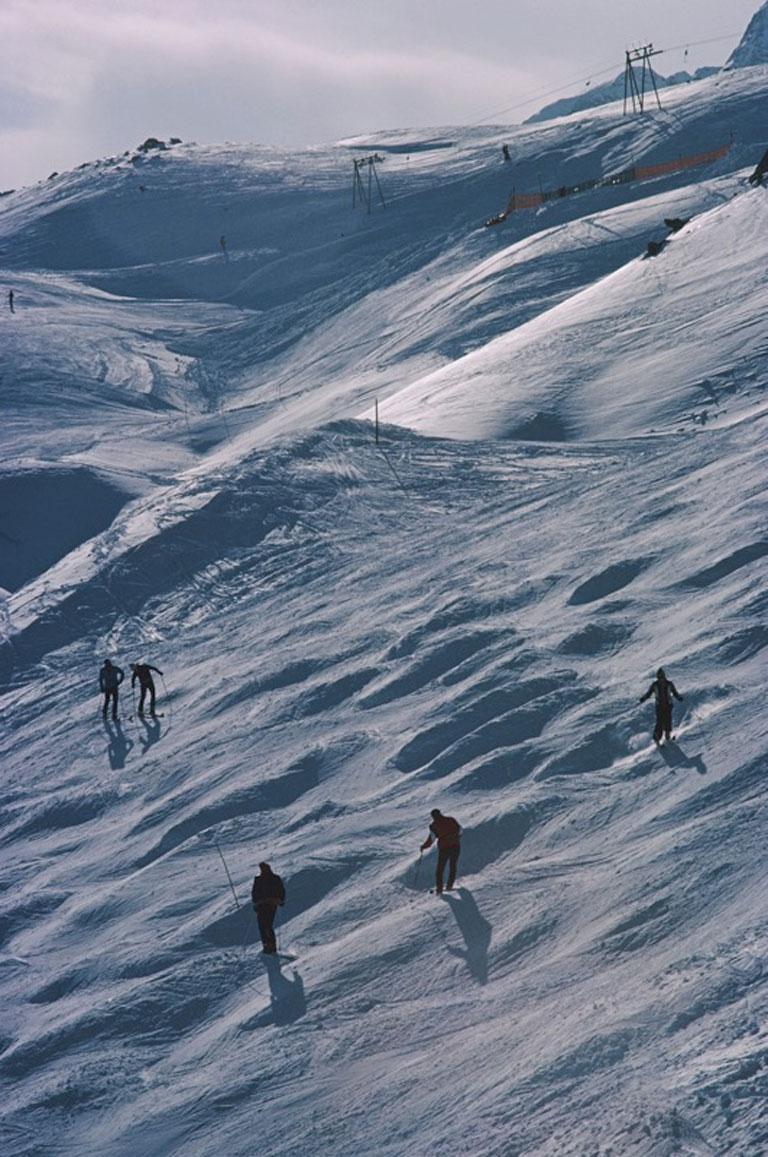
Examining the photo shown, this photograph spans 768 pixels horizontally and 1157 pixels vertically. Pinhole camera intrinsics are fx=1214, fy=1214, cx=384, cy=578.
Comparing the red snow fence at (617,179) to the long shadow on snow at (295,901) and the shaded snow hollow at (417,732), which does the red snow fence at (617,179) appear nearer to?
the shaded snow hollow at (417,732)

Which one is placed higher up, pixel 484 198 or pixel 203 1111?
pixel 484 198

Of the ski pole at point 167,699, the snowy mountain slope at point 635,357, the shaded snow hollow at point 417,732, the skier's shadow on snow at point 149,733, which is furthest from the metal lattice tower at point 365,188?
the skier's shadow on snow at point 149,733

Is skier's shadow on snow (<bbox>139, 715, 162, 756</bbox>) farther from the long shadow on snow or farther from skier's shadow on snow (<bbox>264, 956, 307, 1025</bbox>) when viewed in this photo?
skier's shadow on snow (<bbox>264, 956, 307, 1025</bbox>)

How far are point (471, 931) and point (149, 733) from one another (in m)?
10.2

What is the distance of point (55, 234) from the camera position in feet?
236

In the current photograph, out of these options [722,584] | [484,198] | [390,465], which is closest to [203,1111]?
[722,584]

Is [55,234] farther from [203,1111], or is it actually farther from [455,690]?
[203,1111]

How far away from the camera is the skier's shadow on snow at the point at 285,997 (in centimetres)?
1164

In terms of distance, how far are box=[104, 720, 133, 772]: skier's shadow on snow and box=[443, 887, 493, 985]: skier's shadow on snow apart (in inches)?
344

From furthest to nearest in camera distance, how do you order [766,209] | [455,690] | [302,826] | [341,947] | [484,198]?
[484,198] → [766,209] → [455,690] → [302,826] → [341,947]

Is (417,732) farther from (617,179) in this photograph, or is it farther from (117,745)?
(617,179)

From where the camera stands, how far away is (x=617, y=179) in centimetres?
5488

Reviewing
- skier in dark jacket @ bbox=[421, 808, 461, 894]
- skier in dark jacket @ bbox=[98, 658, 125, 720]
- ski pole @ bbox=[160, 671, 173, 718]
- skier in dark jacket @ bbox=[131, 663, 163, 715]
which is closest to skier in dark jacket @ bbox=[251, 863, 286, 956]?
skier in dark jacket @ bbox=[421, 808, 461, 894]

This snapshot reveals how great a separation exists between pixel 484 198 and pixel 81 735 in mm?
45202
